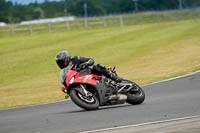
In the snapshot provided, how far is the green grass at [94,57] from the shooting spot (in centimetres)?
1784

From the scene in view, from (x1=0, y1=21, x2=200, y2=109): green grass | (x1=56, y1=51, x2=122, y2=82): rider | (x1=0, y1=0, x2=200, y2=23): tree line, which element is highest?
(x1=56, y1=51, x2=122, y2=82): rider

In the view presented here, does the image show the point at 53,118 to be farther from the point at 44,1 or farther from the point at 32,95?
the point at 44,1

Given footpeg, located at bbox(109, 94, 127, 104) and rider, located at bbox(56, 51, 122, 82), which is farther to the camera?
footpeg, located at bbox(109, 94, 127, 104)

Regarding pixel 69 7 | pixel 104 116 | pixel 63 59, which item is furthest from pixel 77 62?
pixel 69 7

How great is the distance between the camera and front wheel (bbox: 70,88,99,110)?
9898 mm

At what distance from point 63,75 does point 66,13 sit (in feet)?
379

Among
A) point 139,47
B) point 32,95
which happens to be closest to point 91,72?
point 32,95

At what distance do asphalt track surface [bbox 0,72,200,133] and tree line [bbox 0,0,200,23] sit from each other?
106 meters

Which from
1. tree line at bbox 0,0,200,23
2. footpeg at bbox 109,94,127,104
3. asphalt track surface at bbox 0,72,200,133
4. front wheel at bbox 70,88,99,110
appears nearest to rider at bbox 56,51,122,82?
footpeg at bbox 109,94,127,104

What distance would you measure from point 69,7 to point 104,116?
123020 mm

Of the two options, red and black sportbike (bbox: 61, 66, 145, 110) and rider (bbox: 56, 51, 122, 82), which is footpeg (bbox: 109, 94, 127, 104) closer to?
red and black sportbike (bbox: 61, 66, 145, 110)

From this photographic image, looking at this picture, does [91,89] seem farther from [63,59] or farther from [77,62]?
[63,59]

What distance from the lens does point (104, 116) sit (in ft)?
30.4

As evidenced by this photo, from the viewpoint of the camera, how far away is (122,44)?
33.4 m
